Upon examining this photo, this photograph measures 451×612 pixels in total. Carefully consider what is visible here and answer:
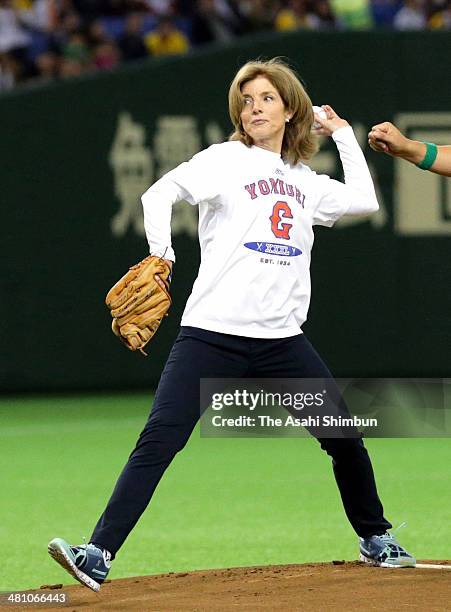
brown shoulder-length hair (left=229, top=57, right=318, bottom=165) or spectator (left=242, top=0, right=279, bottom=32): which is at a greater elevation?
spectator (left=242, top=0, right=279, bottom=32)

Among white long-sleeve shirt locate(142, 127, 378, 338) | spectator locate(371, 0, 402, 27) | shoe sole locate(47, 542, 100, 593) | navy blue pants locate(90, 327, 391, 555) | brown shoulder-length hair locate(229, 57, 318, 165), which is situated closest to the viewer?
shoe sole locate(47, 542, 100, 593)

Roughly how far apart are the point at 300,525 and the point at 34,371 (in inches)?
209

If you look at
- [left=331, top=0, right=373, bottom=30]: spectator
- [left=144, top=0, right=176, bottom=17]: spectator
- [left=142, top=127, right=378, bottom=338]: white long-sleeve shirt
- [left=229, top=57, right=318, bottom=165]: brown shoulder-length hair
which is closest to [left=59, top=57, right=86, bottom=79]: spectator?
[left=144, top=0, right=176, bottom=17]: spectator

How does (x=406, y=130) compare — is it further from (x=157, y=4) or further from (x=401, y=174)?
(x=157, y=4)

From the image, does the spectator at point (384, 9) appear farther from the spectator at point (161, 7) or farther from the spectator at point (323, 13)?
the spectator at point (161, 7)

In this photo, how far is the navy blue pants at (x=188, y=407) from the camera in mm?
4988

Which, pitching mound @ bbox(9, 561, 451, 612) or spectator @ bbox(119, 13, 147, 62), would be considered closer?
pitching mound @ bbox(9, 561, 451, 612)

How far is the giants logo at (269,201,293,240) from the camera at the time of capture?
5.18 m

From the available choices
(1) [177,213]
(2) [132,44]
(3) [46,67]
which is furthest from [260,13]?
(1) [177,213]

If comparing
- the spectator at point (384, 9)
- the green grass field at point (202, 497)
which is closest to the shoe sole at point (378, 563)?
the green grass field at point (202, 497)

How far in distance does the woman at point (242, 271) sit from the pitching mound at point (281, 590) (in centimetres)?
28

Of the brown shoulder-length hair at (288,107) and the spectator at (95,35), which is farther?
the spectator at (95,35)

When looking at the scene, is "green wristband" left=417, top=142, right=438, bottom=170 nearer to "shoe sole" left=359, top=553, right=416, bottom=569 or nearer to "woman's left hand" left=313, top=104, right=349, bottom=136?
"woman's left hand" left=313, top=104, right=349, bottom=136

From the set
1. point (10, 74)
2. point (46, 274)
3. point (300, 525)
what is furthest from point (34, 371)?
point (300, 525)
